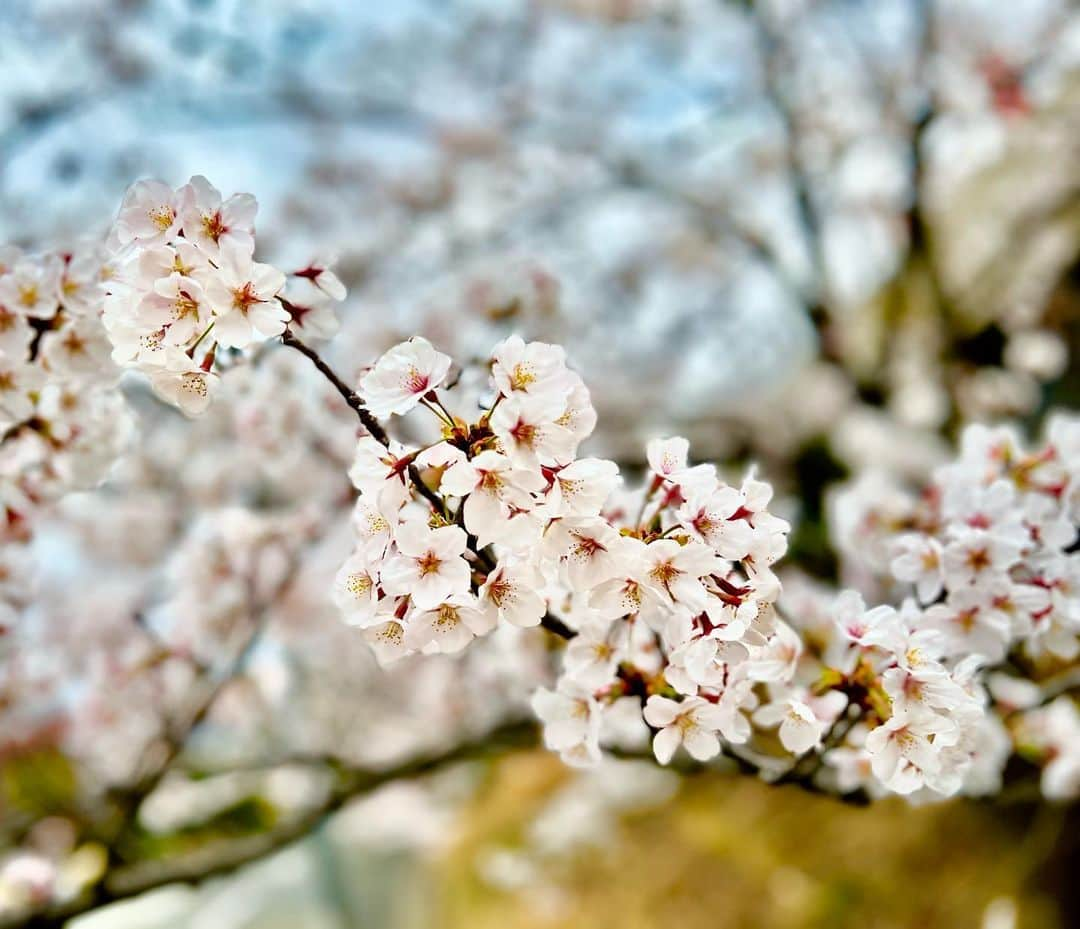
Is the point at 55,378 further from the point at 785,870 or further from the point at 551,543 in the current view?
the point at 785,870

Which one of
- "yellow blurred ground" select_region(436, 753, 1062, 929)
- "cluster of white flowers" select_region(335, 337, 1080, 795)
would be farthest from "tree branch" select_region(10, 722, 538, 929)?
"yellow blurred ground" select_region(436, 753, 1062, 929)

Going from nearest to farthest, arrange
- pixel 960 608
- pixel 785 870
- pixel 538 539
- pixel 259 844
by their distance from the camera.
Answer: pixel 538 539 < pixel 960 608 < pixel 259 844 < pixel 785 870

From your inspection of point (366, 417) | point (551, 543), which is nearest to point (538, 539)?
point (551, 543)

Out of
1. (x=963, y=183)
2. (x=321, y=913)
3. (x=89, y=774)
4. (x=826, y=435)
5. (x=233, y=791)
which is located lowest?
(x=321, y=913)

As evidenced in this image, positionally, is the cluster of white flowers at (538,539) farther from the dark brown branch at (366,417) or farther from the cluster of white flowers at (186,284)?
the cluster of white flowers at (186,284)

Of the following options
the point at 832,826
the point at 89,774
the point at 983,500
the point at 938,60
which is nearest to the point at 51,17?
the point at 89,774

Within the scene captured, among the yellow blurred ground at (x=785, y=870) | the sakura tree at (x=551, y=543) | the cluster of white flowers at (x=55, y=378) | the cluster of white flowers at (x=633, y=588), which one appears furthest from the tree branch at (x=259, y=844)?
the yellow blurred ground at (x=785, y=870)

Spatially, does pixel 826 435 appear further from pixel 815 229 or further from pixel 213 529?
pixel 213 529
